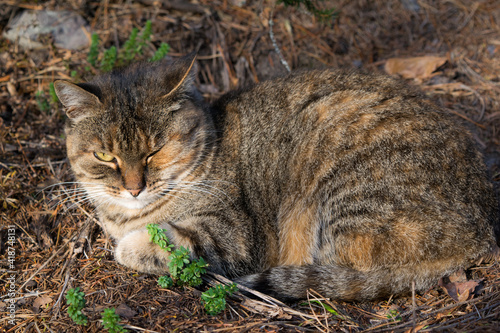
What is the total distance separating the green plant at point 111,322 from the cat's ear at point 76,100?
1468 millimetres

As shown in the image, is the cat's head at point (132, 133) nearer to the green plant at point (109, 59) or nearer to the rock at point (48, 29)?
the green plant at point (109, 59)

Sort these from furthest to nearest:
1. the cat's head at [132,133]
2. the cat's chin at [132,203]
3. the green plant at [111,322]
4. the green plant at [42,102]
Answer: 1. the green plant at [42,102]
2. the cat's chin at [132,203]
3. the cat's head at [132,133]
4. the green plant at [111,322]

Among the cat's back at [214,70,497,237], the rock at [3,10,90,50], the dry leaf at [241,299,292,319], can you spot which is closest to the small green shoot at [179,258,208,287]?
the dry leaf at [241,299,292,319]

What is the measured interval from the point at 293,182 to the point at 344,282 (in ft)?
2.96

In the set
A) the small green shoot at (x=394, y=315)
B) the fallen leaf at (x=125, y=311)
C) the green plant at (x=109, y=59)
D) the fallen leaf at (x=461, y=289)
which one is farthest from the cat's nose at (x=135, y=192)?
the fallen leaf at (x=461, y=289)

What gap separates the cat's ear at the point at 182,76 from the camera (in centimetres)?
310

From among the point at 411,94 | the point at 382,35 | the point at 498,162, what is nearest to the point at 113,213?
the point at 411,94

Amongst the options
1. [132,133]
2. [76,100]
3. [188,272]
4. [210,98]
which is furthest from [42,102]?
[188,272]

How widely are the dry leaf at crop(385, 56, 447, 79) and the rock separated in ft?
12.9

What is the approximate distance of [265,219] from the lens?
3494 millimetres

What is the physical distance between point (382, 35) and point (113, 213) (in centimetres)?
437

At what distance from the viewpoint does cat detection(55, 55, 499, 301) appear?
2.94 m

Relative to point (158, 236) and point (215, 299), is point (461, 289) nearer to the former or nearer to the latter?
A: point (215, 299)

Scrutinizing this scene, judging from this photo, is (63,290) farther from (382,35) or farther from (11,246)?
(382,35)
